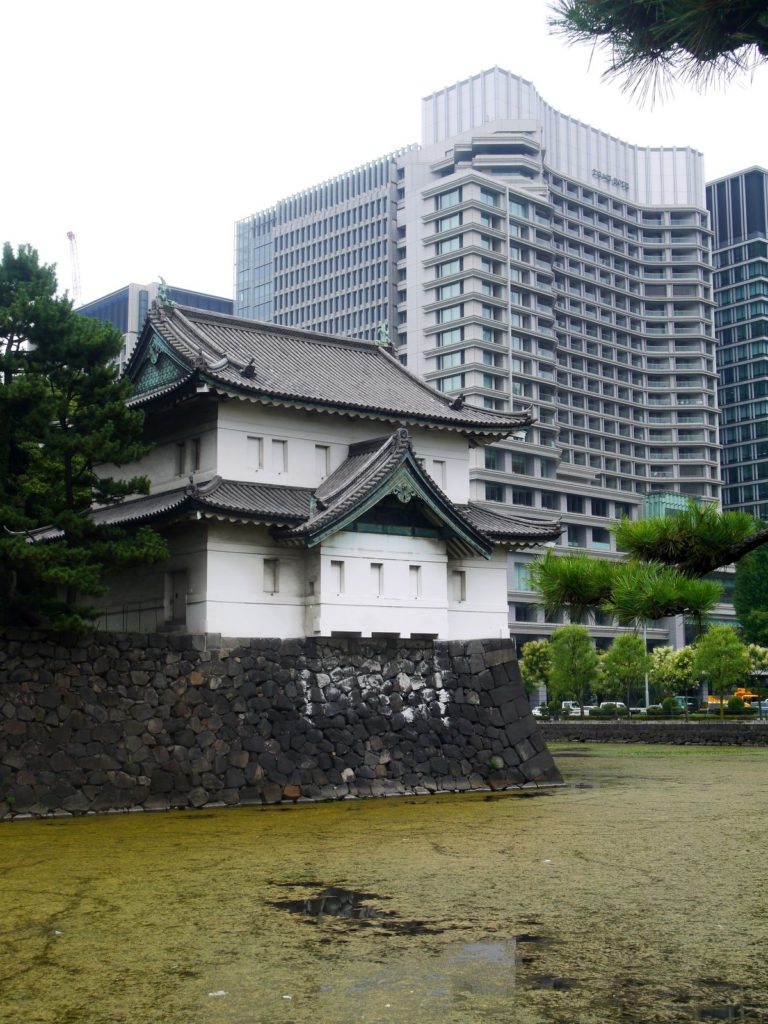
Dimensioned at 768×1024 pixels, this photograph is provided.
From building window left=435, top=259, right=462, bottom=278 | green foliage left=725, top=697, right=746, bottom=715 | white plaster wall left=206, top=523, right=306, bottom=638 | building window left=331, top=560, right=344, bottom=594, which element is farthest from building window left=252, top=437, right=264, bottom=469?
building window left=435, top=259, right=462, bottom=278

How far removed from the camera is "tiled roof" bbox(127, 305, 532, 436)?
27250 millimetres

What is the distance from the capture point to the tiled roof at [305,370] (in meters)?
27.2

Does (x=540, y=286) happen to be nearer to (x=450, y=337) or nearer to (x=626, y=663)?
(x=450, y=337)

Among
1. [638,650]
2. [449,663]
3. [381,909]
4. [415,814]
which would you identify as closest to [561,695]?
[638,650]

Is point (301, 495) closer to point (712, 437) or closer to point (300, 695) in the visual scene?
point (300, 695)

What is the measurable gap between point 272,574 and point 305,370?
21.5 feet

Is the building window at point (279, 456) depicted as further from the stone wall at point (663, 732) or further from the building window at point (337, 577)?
the stone wall at point (663, 732)

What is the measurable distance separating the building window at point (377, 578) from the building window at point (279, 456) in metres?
3.43

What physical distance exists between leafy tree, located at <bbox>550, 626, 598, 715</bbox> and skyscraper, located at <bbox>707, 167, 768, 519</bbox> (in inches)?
2573

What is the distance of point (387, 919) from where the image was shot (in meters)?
11.3

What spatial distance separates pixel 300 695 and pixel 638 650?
42465mm

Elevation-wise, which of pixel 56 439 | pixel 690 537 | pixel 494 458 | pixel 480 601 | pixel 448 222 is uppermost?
pixel 448 222

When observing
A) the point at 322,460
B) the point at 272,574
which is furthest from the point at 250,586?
the point at 322,460

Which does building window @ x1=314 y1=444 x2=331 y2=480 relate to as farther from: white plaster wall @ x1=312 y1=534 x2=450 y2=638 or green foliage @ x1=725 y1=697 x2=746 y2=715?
green foliage @ x1=725 y1=697 x2=746 y2=715
